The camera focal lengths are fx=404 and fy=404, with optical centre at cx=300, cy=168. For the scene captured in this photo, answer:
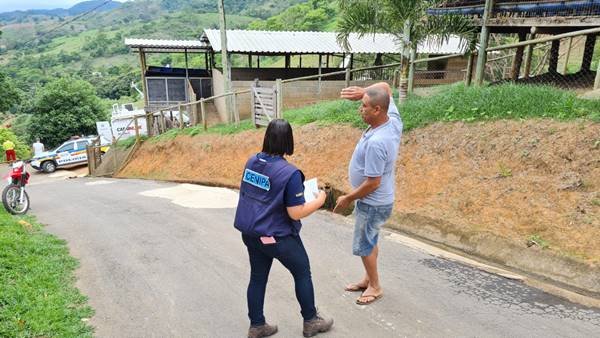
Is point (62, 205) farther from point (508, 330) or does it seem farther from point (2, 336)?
point (508, 330)

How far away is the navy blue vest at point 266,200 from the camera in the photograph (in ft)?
8.50

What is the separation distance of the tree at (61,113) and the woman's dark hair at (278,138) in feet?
112

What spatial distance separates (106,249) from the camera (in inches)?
193

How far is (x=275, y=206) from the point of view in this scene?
2.62 meters

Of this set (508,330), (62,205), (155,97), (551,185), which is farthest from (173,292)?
(155,97)

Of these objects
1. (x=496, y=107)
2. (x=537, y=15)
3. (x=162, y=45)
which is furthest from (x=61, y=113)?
(x=496, y=107)

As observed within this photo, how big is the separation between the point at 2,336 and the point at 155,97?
18887mm

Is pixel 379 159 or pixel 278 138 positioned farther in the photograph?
pixel 379 159

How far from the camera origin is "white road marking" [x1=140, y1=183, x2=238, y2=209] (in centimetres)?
712

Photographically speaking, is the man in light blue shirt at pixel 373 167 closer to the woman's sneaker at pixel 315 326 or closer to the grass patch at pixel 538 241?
the woman's sneaker at pixel 315 326

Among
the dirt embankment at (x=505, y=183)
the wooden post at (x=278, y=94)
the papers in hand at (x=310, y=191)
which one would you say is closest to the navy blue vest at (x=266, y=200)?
the papers in hand at (x=310, y=191)

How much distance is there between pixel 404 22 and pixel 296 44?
920 cm

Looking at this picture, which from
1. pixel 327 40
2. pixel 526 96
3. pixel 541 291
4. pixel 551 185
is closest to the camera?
pixel 541 291

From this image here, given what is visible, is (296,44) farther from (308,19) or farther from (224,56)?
(308,19)
